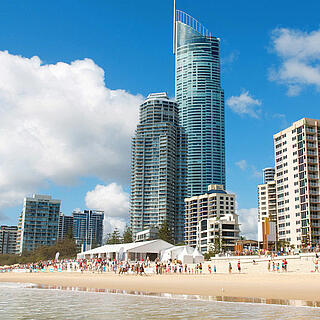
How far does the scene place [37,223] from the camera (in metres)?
191

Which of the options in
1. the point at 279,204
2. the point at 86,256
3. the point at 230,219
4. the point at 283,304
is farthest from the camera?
the point at 230,219

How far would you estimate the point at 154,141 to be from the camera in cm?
18588

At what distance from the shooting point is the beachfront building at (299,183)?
3701 inches

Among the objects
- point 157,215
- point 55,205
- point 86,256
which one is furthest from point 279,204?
point 55,205

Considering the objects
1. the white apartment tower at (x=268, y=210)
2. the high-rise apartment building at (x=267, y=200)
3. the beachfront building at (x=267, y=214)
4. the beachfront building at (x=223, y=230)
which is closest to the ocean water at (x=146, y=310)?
the beachfront building at (x=267, y=214)

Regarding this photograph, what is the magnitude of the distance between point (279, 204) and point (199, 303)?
303 feet

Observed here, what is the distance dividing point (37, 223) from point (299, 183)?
435 ft

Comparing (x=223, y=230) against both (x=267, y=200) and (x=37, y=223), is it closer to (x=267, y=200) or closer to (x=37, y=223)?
(x=267, y=200)

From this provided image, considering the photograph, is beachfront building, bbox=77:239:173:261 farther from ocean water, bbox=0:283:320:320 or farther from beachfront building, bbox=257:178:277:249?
ocean water, bbox=0:283:320:320

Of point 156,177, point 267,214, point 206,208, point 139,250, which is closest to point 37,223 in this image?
point 156,177

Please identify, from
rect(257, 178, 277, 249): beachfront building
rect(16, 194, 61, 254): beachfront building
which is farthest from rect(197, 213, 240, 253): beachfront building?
rect(16, 194, 61, 254): beachfront building

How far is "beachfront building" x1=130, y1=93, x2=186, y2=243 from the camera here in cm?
17750

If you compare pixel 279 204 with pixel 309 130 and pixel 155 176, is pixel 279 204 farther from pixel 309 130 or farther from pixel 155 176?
pixel 155 176

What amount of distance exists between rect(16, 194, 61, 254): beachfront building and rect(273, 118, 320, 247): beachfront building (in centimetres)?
11886
